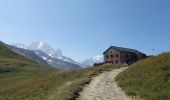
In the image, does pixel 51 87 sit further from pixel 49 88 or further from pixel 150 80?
pixel 150 80

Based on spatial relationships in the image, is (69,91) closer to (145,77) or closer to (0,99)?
(0,99)

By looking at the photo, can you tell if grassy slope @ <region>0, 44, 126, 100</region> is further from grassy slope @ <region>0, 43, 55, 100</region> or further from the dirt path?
the dirt path

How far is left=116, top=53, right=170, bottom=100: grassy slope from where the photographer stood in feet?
105

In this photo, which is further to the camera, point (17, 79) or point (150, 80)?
point (17, 79)

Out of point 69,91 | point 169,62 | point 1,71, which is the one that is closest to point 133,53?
point 1,71

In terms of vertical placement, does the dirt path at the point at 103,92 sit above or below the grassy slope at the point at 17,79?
below

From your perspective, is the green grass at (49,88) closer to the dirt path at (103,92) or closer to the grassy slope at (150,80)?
the dirt path at (103,92)

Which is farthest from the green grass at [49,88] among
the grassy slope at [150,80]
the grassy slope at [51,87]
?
the grassy slope at [150,80]

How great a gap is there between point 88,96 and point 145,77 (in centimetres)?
1228

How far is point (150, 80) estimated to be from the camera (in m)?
38.2

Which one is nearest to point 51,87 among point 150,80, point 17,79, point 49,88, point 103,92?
point 49,88

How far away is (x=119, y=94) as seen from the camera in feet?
107

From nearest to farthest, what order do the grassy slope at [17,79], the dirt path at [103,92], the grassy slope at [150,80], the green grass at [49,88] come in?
1. the dirt path at [103,92]
2. the green grass at [49,88]
3. the grassy slope at [150,80]
4. the grassy slope at [17,79]

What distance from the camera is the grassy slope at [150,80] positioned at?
105ft
